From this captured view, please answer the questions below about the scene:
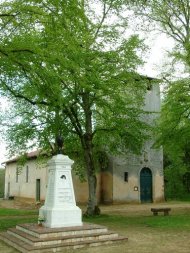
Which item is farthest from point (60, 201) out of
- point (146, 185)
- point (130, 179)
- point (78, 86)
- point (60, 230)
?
point (146, 185)

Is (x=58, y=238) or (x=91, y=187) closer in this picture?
(x=58, y=238)

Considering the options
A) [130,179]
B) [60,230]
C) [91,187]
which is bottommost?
[60,230]

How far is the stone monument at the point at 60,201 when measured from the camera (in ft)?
37.0

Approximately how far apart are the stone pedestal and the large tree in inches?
95.4

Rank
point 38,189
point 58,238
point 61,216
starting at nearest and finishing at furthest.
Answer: point 58,238
point 61,216
point 38,189

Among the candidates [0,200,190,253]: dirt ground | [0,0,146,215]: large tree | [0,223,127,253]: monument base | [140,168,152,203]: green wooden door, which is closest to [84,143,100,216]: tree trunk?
[0,0,146,215]: large tree

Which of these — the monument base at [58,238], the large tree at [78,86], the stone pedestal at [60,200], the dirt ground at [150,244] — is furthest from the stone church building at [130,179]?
the monument base at [58,238]

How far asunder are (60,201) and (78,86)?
6.93 metres

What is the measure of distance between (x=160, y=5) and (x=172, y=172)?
1824 centimetres

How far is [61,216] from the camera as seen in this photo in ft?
37.2

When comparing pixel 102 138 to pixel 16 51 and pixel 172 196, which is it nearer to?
pixel 16 51

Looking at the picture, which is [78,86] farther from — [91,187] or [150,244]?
[150,244]

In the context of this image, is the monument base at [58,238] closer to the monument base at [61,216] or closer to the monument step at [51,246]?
the monument step at [51,246]

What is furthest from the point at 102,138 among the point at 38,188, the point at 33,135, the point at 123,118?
the point at 38,188
